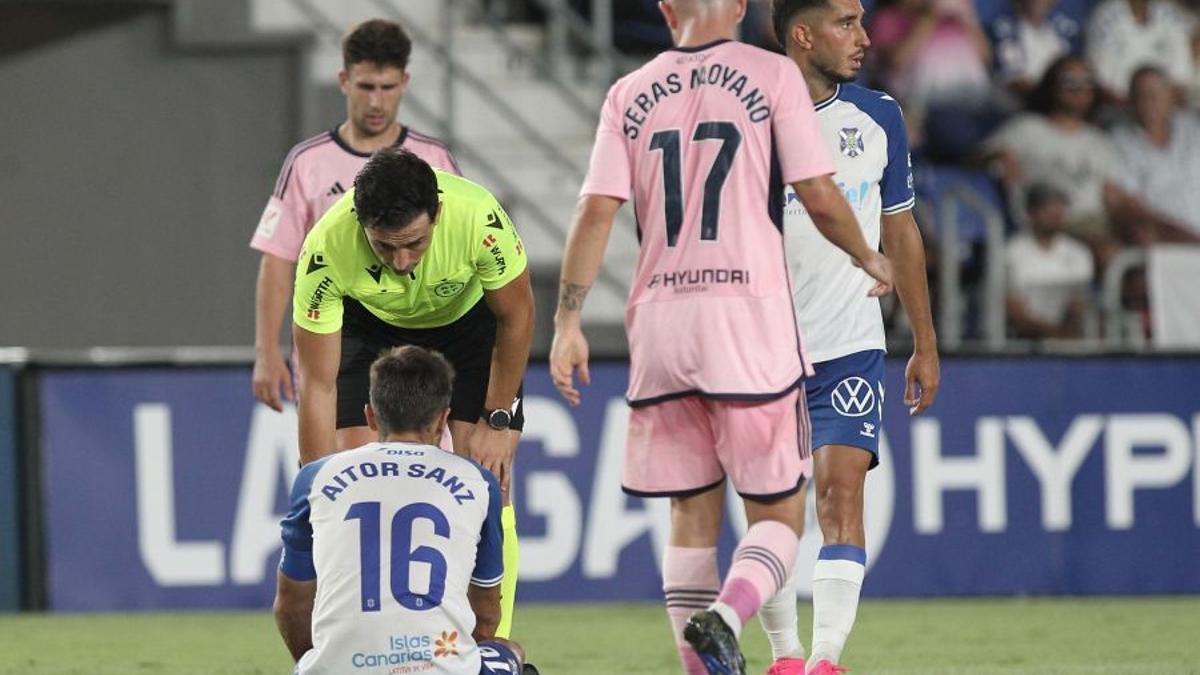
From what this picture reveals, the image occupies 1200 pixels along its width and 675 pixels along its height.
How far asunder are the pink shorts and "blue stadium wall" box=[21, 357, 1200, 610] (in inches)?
179

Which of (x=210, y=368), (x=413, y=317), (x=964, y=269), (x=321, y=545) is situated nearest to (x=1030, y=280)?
(x=964, y=269)

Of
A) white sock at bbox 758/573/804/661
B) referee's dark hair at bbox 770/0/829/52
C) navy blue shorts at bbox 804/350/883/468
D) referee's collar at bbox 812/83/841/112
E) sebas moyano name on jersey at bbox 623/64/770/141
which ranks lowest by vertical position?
white sock at bbox 758/573/804/661

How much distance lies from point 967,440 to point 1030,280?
9.95 ft

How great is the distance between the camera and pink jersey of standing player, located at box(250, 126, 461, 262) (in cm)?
760

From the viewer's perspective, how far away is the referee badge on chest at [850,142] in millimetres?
6438

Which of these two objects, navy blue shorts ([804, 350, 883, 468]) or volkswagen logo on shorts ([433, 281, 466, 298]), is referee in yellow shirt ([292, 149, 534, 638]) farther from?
navy blue shorts ([804, 350, 883, 468])

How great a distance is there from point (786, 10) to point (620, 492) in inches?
171

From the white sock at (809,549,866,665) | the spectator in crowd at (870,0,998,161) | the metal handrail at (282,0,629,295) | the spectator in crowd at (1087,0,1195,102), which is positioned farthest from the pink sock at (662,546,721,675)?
the spectator in crowd at (1087,0,1195,102)

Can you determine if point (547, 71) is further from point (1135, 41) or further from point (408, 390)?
point (408, 390)

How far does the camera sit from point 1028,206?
13422 millimetres

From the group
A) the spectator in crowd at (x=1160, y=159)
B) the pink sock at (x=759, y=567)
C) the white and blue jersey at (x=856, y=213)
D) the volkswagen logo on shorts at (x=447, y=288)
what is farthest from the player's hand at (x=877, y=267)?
the spectator in crowd at (x=1160, y=159)

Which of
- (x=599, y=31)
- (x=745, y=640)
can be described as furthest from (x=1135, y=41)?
(x=745, y=640)

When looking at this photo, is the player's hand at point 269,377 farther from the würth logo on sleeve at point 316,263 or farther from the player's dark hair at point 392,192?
the player's dark hair at point 392,192

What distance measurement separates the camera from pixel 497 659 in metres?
5.47
